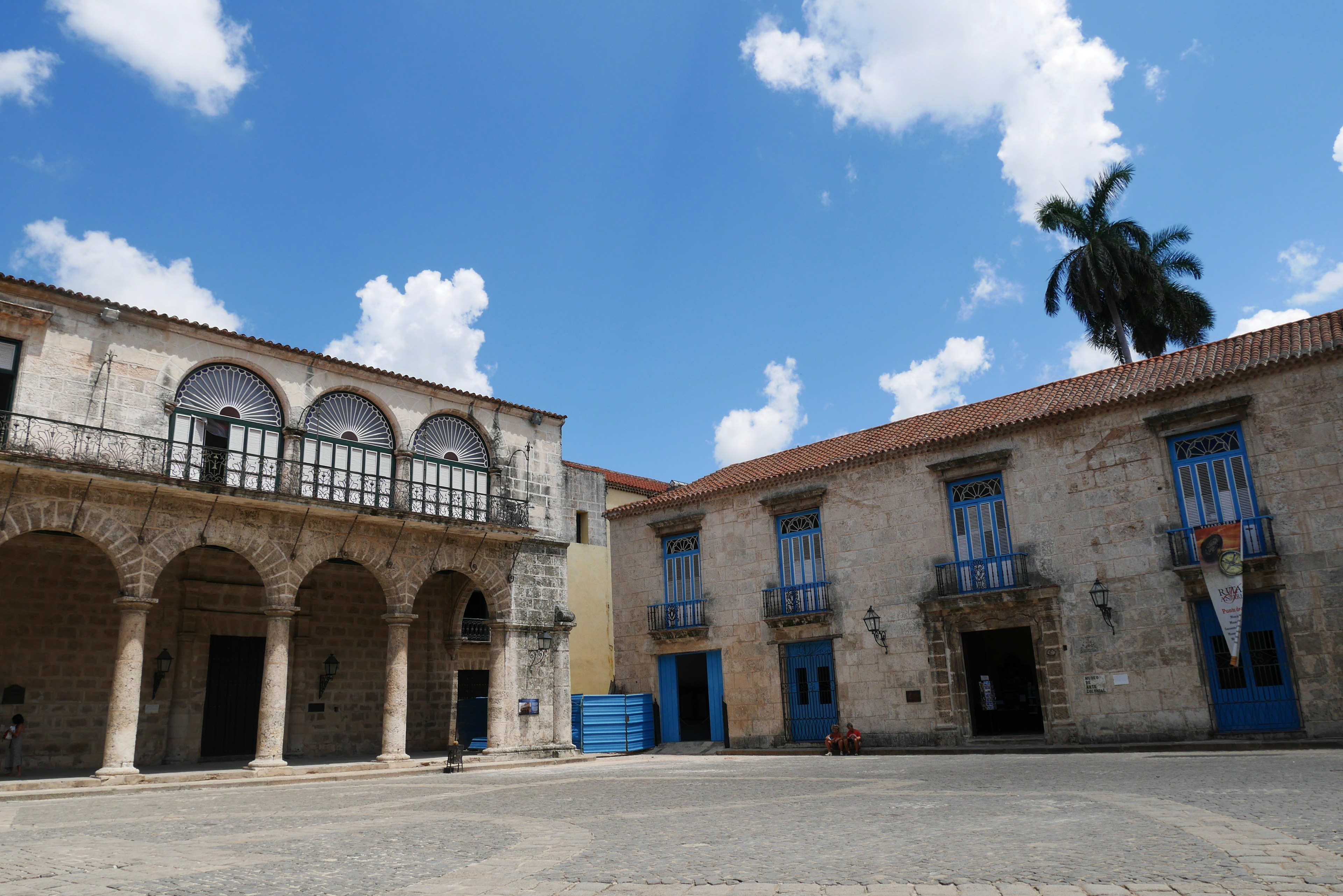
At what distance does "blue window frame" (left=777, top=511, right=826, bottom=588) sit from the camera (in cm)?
2134

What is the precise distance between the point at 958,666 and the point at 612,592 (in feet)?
34.4

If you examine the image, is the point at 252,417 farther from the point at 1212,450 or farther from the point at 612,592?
the point at 1212,450

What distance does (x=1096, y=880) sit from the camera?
4.78m

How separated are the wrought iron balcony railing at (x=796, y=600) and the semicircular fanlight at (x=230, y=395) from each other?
Answer: 11.6 m

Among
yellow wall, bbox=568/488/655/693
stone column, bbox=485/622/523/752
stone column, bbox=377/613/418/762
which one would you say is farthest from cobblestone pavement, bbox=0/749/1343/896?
yellow wall, bbox=568/488/655/693

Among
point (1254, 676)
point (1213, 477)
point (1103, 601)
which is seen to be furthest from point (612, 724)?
point (1213, 477)

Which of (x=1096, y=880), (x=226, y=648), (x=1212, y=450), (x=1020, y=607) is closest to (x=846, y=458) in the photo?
(x=1020, y=607)

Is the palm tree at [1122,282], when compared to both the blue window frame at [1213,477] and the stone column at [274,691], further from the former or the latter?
the stone column at [274,691]

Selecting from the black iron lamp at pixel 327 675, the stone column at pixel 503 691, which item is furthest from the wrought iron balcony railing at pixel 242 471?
the black iron lamp at pixel 327 675

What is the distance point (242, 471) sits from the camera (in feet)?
53.5

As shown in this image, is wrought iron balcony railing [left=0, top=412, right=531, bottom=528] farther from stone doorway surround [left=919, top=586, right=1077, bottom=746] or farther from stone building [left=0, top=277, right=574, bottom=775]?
stone doorway surround [left=919, top=586, right=1077, bottom=746]

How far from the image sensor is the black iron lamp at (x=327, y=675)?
2009 centimetres

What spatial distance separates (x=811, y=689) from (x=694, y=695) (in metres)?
6.72

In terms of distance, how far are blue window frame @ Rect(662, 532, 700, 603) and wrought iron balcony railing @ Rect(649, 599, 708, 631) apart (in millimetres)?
142
